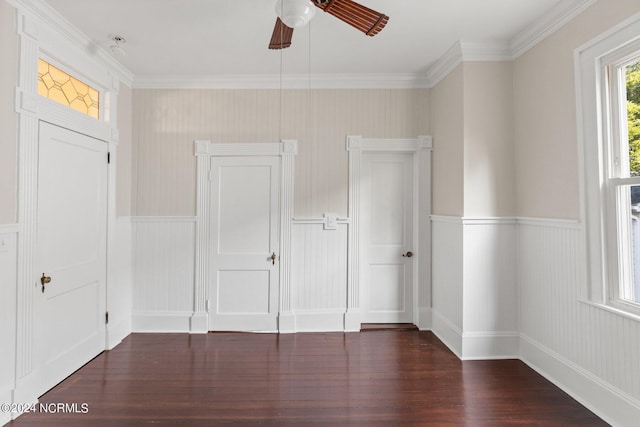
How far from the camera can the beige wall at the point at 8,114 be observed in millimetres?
2092

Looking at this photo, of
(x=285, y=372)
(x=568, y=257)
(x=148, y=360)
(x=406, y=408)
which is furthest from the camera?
(x=148, y=360)

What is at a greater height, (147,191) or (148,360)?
(147,191)

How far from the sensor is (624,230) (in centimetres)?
208

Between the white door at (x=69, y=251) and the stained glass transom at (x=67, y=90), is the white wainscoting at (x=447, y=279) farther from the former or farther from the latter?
the stained glass transom at (x=67, y=90)

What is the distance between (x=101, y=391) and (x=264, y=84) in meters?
3.08

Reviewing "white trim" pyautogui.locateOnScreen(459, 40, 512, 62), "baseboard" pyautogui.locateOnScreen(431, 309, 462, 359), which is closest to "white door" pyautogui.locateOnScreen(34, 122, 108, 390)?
"baseboard" pyautogui.locateOnScreen(431, 309, 462, 359)

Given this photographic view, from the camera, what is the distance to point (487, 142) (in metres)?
2.95

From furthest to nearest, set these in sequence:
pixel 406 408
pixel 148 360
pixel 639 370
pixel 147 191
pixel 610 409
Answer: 1. pixel 147 191
2. pixel 148 360
3. pixel 406 408
4. pixel 610 409
5. pixel 639 370

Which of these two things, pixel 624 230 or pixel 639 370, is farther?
pixel 624 230

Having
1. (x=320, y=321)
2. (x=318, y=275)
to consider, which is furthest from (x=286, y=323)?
(x=318, y=275)

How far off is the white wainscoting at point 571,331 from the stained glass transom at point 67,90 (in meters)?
3.88

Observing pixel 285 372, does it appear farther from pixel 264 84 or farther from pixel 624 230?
pixel 264 84

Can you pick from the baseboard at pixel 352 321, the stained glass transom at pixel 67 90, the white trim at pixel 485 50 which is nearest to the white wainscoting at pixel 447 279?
the baseboard at pixel 352 321

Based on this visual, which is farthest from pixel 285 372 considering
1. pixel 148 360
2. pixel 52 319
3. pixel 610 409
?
pixel 610 409
